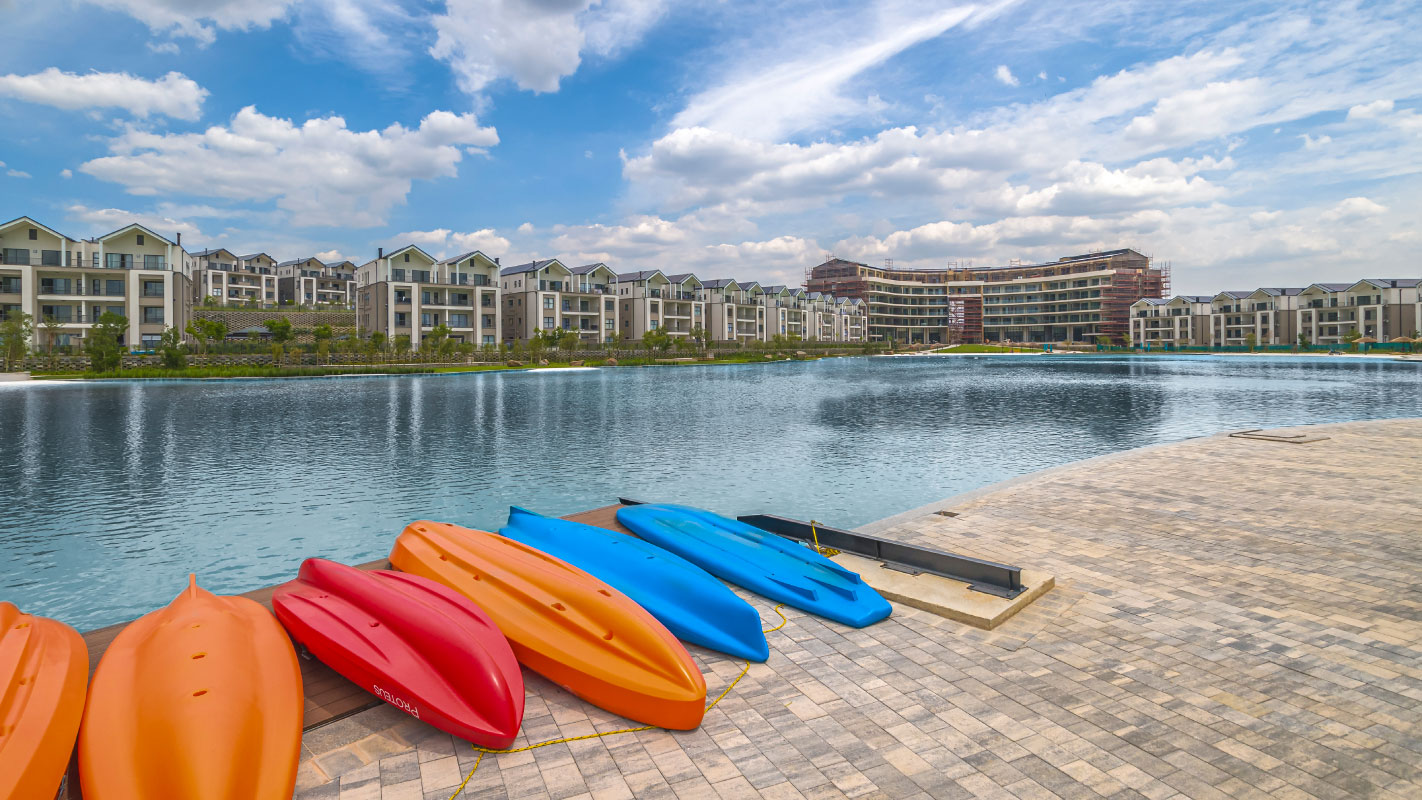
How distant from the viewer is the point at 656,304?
9644 centimetres

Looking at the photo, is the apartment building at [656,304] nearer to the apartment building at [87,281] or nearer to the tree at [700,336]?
the tree at [700,336]

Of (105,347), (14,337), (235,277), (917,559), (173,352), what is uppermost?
(235,277)

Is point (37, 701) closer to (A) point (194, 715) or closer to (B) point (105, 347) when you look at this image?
(A) point (194, 715)

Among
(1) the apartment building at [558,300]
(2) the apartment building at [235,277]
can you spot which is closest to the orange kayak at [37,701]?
(1) the apartment building at [558,300]

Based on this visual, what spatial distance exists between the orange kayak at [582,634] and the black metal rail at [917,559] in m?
3.45

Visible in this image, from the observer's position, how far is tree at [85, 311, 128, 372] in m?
52.4

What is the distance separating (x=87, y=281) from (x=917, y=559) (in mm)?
79814

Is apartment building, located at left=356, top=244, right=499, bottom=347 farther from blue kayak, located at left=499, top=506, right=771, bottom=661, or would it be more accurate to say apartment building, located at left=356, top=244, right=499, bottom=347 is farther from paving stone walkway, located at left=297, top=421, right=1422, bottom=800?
paving stone walkway, located at left=297, top=421, right=1422, bottom=800

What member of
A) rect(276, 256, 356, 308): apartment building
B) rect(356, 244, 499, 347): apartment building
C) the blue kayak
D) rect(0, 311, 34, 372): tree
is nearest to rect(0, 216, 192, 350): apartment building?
rect(0, 311, 34, 372): tree

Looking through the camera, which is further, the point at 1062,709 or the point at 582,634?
the point at 582,634

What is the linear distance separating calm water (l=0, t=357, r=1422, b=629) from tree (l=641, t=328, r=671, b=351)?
4452 cm

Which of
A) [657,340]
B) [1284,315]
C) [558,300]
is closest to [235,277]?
[558,300]

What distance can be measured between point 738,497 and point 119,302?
238ft

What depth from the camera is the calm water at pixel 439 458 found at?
1156cm
